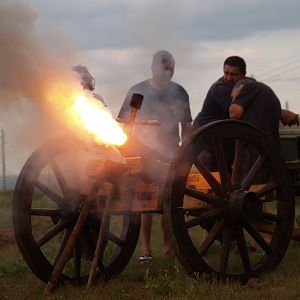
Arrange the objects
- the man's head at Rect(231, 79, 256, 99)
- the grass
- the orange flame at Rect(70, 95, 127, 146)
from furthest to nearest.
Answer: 1. the man's head at Rect(231, 79, 256, 99)
2. the orange flame at Rect(70, 95, 127, 146)
3. the grass

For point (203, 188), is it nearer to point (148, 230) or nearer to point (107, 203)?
point (107, 203)

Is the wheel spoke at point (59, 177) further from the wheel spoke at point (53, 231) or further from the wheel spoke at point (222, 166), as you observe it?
the wheel spoke at point (222, 166)

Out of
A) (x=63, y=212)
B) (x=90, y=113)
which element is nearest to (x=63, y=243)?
(x=63, y=212)

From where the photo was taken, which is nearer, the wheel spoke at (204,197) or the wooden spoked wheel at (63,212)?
the wheel spoke at (204,197)

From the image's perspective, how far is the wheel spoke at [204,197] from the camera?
4.66 m

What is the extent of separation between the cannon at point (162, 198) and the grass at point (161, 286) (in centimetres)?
13

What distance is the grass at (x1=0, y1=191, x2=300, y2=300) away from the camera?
4348mm

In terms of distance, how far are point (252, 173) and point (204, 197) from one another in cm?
56

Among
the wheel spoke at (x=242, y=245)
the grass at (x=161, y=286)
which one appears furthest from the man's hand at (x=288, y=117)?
the wheel spoke at (x=242, y=245)

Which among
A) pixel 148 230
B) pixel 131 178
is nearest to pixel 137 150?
pixel 131 178

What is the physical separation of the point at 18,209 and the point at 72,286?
789 millimetres

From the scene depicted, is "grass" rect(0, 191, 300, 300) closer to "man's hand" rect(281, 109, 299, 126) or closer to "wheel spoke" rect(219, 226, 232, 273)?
"wheel spoke" rect(219, 226, 232, 273)

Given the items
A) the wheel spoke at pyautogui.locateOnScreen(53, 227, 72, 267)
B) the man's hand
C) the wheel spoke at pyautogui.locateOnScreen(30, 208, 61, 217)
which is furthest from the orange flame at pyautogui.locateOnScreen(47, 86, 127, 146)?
the man's hand

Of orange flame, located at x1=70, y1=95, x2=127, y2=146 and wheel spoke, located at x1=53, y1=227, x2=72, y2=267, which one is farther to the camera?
orange flame, located at x1=70, y1=95, x2=127, y2=146
